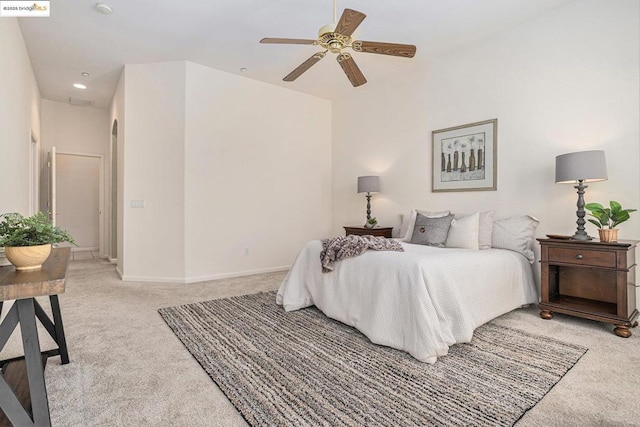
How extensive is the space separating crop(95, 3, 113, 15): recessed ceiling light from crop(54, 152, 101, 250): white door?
186 inches

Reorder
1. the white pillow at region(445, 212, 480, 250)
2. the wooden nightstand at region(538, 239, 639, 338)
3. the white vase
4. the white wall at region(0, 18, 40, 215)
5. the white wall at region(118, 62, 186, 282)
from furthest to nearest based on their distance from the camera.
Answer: the white wall at region(118, 62, 186, 282) < the white pillow at region(445, 212, 480, 250) < the white wall at region(0, 18, 40, 215) < the wooden nightstand at region(538, 239, 639, 338) < the white vase

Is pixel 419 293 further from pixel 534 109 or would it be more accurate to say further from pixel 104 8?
pixel 104 8

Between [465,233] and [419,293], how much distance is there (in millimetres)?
1347

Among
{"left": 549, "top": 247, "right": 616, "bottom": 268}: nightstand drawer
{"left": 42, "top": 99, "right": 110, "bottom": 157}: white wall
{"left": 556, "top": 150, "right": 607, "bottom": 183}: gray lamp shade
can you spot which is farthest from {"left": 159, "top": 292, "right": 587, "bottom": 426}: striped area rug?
{"left": 42, "top": 99, "right": 110, "bottom": 157}: white wall

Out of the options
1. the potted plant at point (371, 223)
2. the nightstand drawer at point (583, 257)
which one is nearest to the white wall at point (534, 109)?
the potted plant at point (371, 223)

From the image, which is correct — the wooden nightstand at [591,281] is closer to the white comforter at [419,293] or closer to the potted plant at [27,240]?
the white comforter at [419,293]

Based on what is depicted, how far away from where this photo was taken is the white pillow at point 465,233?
313 centimetres

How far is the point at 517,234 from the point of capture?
3160 millimetres

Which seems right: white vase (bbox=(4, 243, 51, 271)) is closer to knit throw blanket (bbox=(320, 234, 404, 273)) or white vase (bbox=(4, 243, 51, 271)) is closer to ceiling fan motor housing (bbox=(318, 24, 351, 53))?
knit throw blanket (bbox=(320, 234, 404, 273))

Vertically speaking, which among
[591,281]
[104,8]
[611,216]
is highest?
[104,8]

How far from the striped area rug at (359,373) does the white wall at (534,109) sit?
1.51 m

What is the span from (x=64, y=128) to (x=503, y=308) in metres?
7.33

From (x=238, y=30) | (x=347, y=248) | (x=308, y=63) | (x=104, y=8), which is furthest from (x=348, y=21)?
(x=104, y=8)

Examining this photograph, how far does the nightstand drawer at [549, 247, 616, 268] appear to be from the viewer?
97.9 inches
